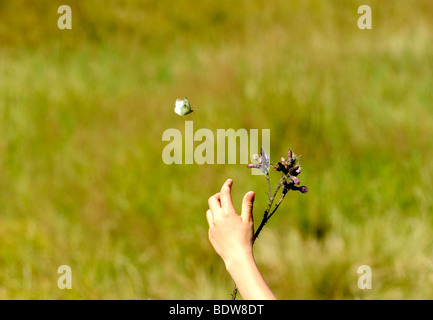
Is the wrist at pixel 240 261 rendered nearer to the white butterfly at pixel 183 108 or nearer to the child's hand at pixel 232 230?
the child's hand at pixel 232 230

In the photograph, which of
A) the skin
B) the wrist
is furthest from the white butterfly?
the wrist

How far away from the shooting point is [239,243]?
74 centimetres

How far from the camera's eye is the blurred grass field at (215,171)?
8.75ft

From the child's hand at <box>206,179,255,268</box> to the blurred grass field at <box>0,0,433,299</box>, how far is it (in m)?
1.87

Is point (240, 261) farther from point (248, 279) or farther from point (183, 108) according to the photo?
point (183, 108)

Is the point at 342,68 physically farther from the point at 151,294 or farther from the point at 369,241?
the point at 151,294

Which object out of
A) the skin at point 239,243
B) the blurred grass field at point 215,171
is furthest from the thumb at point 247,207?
the blurred grass field at point 215,171

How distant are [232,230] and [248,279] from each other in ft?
0.26

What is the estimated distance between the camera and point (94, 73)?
16.9 feet

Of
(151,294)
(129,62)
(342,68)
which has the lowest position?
(151,294)

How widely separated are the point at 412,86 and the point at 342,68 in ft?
2.09

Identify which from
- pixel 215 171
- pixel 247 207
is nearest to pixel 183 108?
pixel 247 207
